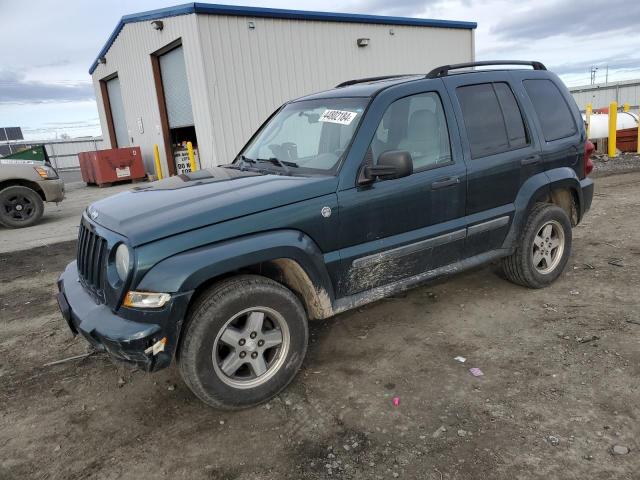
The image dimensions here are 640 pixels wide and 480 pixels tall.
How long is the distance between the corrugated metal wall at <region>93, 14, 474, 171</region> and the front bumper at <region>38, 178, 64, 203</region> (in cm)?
400

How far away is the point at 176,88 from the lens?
1456cm

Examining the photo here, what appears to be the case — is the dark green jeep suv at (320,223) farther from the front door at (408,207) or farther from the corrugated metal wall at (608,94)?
the corrugated metal wall at (608,94)

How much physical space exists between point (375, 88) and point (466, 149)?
0.84m

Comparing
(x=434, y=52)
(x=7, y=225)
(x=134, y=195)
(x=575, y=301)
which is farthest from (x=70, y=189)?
(x=575, y=301)

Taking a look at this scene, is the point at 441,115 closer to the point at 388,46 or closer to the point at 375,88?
the point at 375,88

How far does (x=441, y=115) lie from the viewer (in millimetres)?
3691

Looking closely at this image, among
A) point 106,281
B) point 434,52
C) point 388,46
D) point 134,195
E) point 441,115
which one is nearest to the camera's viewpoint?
point 106,281

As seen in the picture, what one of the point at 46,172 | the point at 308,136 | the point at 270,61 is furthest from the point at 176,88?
the point at 308,136

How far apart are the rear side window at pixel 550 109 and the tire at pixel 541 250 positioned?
26.1 inches

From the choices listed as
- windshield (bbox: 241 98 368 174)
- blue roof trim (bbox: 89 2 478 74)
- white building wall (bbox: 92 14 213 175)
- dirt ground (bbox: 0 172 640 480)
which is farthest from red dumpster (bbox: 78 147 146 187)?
windshield (bbox: 241 98 368 174)

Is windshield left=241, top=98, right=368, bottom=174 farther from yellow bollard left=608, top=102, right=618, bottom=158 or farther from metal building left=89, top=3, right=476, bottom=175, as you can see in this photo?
yellow bollard left=608, top=102, right=618, bottom=158

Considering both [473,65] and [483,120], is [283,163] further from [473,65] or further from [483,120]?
[473,65]

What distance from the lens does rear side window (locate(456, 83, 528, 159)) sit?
380cm

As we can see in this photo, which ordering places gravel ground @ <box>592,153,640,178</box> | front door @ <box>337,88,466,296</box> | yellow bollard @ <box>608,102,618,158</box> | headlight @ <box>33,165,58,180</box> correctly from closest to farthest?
front door @ <box>337,88,466,296</box> → headlight @ <box>33,165,58,180</box> → gravel ground @ <box>592,153,640,178</box> → yellow bollard @ <box>608,102,618,158</box>
